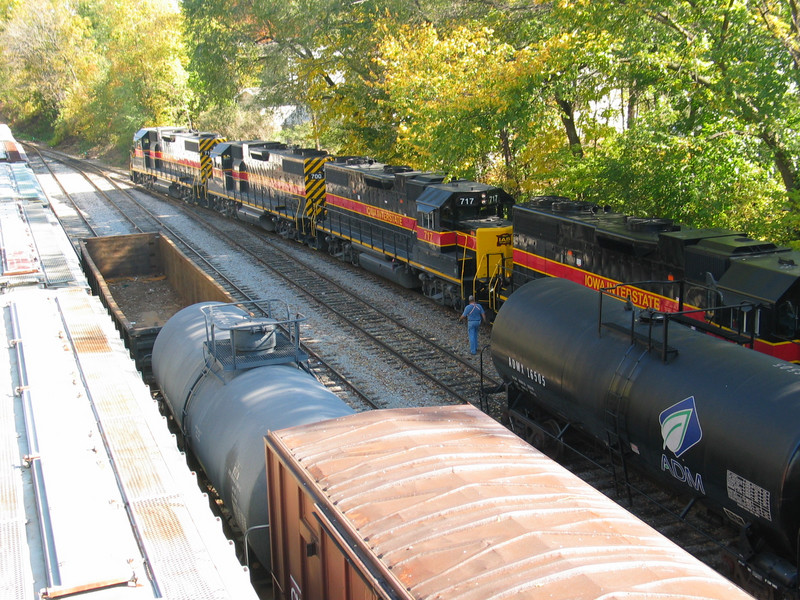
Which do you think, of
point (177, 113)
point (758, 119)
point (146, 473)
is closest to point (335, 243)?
point (758, 119)

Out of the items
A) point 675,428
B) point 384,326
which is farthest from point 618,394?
point 384,326

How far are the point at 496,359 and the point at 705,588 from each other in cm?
755

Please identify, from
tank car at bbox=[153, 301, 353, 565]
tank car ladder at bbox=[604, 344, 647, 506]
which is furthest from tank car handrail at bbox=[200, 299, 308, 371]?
tank car ladder at bbox=[604, 344, 647, 506]

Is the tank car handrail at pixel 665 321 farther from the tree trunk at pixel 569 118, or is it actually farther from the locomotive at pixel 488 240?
the tree trunk at pixel 569 118

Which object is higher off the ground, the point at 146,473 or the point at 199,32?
the point at 199,32

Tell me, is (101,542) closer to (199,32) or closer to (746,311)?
(746,311)

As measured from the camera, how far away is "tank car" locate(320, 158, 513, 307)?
19359mm

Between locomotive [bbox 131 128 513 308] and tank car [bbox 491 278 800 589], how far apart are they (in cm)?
779

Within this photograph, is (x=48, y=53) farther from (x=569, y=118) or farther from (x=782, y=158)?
(x=782, y=158)

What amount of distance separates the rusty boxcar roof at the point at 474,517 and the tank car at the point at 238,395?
4.13ft

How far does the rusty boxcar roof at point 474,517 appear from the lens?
15.9 ft

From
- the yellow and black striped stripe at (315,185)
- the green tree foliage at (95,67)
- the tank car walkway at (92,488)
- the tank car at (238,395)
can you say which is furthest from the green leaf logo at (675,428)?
the green tree foliage at (95,67)

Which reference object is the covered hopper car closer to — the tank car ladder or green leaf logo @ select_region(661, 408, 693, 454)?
green leaf logo @ select_region(661, 408, 693, 454)

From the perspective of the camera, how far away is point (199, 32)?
134ft
